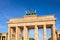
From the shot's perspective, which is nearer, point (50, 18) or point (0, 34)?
point (50, 18)

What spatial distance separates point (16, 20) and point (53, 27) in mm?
16352

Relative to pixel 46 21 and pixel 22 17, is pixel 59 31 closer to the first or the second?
pixel 46 21

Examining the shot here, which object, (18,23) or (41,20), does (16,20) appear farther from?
(41,20)

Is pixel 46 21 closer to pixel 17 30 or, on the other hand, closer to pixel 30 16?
pixel 30 16

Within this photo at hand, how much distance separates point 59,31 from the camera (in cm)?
7131

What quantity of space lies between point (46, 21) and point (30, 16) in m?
7.65

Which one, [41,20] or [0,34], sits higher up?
[41,20]

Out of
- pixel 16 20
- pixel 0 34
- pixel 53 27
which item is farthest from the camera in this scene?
pixel 0 34

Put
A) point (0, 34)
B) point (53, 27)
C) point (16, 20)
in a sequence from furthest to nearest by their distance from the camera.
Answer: point (0, 34)
point (16, 20)
point (53, 27)

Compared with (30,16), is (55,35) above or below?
below

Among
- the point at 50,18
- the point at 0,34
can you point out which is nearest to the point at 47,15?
the point at 50,18

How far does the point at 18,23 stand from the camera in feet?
232

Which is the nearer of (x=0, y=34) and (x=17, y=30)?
(x=17, y=30)

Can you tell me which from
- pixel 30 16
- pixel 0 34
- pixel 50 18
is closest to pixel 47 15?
pixel 50 18
